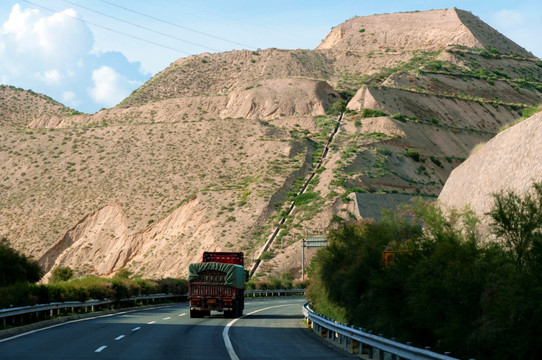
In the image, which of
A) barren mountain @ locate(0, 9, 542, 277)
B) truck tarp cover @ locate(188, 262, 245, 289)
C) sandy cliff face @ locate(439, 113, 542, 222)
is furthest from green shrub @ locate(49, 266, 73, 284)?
sandy cliff face @ locate(439, 113, 542, 222)

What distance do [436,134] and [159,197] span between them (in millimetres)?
41437

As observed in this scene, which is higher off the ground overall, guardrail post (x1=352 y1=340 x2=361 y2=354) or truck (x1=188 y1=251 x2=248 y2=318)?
truck (x1=188 y1=251 x2=248 y2=318)

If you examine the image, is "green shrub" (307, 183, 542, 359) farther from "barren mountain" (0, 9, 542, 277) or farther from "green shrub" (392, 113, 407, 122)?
"green shrub" (392, 113, 407, 122)

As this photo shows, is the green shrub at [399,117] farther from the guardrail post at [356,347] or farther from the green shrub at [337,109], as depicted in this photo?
the guardrail post at [356,347]

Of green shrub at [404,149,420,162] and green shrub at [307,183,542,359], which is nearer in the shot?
green shrub at [307,183,542,359]

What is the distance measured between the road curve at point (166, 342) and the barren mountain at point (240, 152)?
4612cm

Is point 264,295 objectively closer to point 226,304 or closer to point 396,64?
point 226,304

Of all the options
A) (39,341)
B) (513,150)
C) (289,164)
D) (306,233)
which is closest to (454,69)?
(289,164)

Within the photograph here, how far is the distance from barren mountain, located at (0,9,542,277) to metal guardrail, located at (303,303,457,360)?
50.3m

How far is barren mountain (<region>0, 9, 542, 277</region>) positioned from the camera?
8044 cm

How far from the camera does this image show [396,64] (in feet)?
454

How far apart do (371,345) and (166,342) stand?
6.55m

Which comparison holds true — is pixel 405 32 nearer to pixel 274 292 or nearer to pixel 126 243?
pixel 126 243

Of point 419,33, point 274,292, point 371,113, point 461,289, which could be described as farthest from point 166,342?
point 419,33
